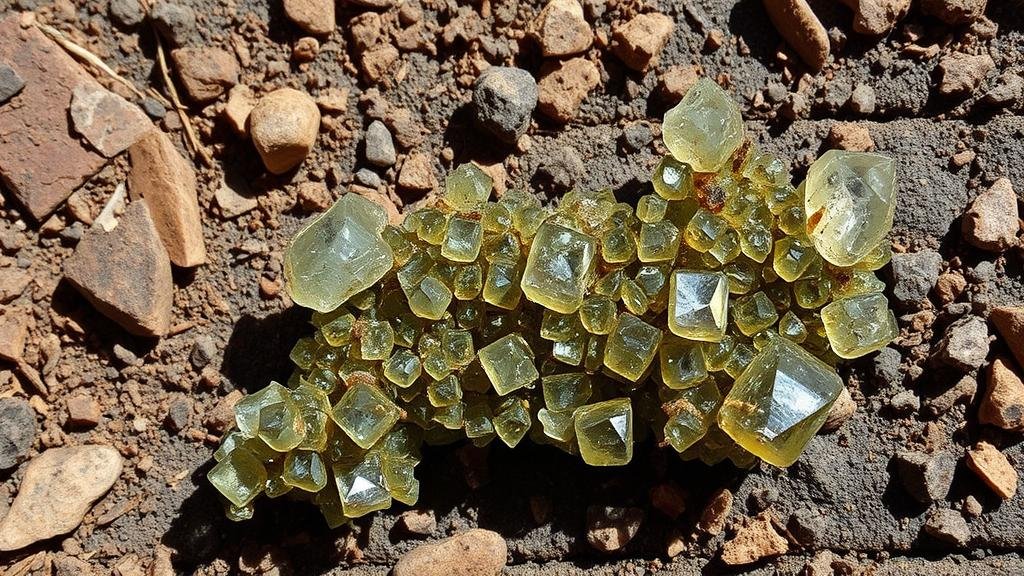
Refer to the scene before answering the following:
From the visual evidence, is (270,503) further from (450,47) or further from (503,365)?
(450,47)

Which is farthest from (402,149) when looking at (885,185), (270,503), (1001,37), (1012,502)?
(1012,502)

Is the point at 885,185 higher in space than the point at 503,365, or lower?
higher

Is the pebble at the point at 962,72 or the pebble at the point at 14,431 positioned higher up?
the pebble at the point at 962,72

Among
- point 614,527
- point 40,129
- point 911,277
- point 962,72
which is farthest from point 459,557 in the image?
point 962,72

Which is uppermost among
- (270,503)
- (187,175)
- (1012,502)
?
(187,175)

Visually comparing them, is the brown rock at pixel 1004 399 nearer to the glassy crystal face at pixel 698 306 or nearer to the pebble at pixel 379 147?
the glassy crystal face at pixel 698 306

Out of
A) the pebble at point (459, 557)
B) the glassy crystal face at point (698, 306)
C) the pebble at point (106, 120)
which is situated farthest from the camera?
the pebble at point (106, 120)

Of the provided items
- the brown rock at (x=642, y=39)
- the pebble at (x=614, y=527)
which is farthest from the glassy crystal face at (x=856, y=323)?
the brown rock at (x=642, y=39)
